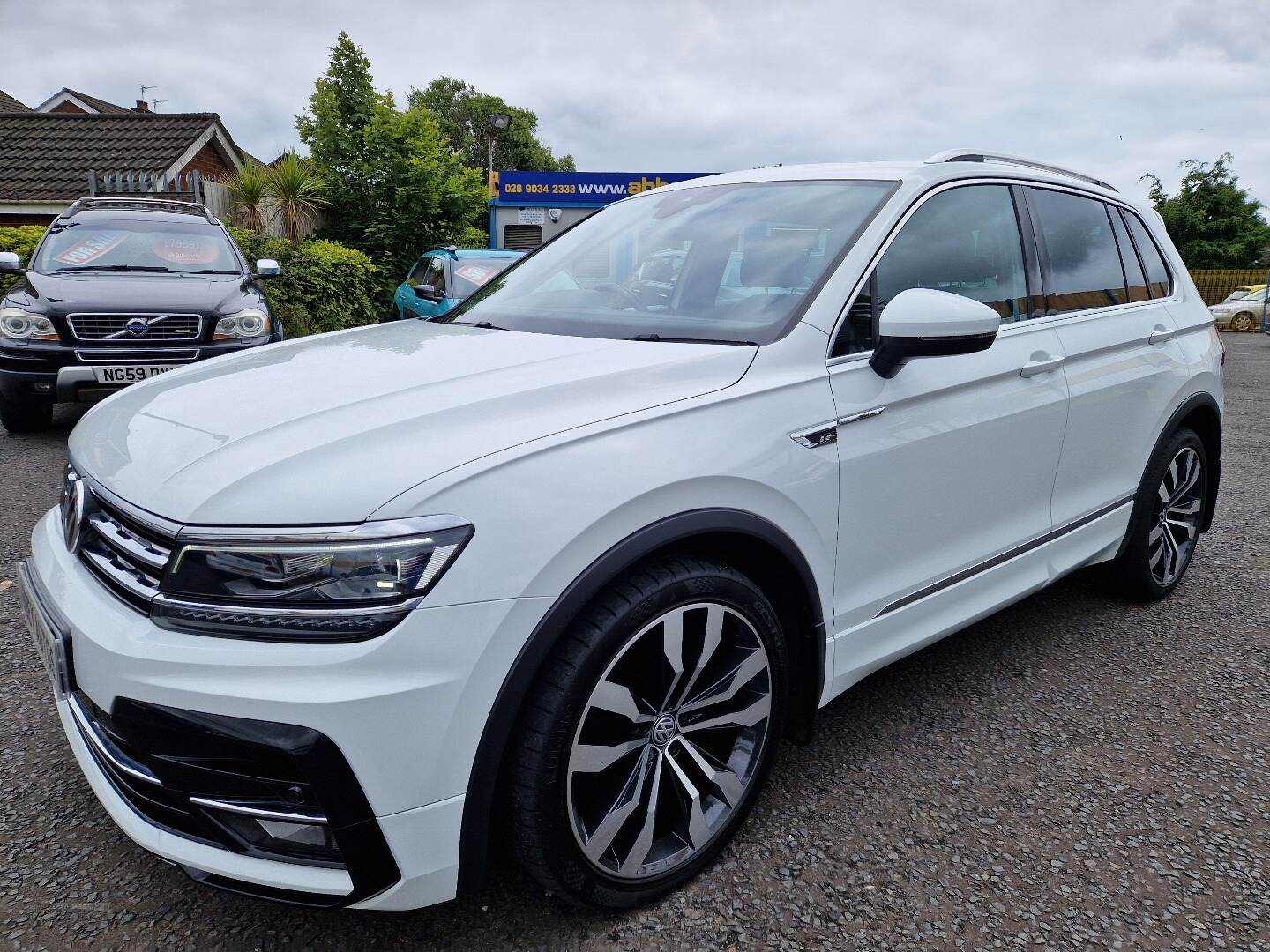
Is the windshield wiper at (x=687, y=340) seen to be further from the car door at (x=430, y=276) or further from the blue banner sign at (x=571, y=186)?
the blue banner sign at (x=571, y=186)

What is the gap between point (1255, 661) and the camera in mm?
3297

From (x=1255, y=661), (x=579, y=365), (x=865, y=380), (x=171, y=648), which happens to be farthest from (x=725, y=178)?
(x=1255, y=661)

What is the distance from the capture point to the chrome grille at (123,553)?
162 centimetres

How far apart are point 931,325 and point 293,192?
1606 cm

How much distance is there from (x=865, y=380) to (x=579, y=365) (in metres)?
0.74

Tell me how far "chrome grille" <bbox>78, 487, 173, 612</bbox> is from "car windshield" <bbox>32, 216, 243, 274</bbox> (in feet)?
18.7

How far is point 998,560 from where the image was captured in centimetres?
271

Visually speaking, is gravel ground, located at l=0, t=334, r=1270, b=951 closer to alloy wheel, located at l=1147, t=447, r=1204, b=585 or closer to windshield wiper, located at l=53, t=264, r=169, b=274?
alloy wheel, located at l=1147, t=447, r=1204, b=585

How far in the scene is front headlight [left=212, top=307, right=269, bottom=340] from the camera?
20.6 ft

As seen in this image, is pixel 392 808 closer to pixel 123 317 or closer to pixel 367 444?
pixel 367 444

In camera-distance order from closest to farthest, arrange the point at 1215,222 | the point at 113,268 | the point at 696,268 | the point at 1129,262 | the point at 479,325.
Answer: the point at 696,268, the point at 479,325, the point at 1129,262, the point at 113,268, the point at 1215,222

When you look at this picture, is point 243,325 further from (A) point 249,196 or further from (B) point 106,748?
(A) point 249,196

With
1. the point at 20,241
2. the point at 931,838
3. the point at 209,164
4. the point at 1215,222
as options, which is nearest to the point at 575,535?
the point at 931,838

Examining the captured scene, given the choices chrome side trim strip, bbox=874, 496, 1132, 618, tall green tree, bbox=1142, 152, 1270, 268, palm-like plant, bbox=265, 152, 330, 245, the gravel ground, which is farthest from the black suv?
tall green tree, bbox=1142, 152, 1270, 268
